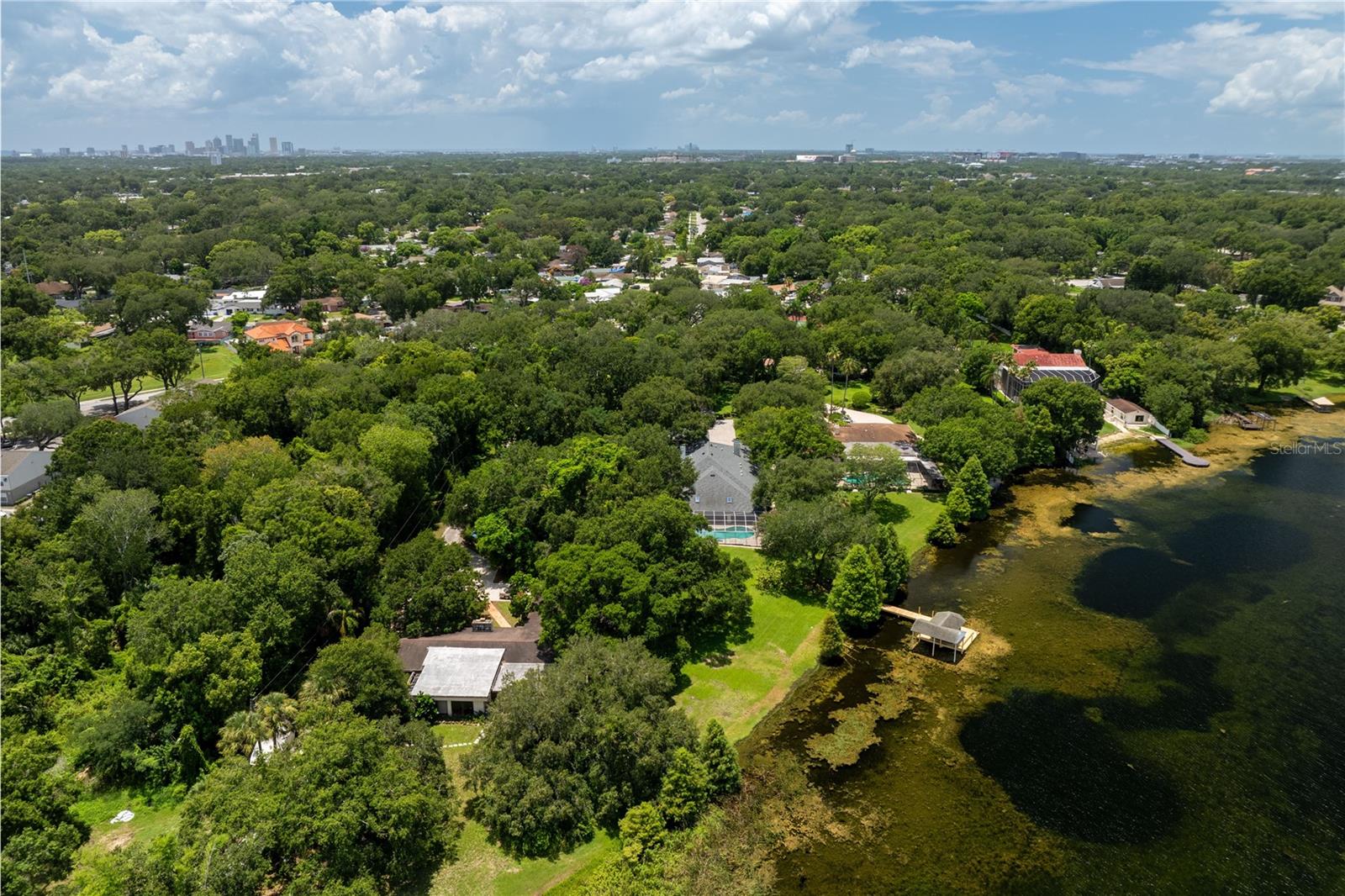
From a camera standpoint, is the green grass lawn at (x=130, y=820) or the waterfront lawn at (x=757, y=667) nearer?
the green grass lawn at (x=130, y=820)

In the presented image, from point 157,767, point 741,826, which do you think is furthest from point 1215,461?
point 157,767

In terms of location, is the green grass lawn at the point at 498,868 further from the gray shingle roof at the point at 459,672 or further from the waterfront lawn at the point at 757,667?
the waterfront lawn at the point at 757,667

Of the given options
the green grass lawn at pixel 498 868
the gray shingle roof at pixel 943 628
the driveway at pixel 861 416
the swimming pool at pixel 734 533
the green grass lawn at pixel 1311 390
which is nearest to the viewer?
the green grass lawn at pixel 498 868

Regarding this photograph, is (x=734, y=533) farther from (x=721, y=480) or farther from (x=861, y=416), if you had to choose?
(x=861, y=416)

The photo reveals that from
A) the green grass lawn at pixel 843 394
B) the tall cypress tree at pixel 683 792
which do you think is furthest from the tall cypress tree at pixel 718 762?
the green grass lawn at pixel 843 394

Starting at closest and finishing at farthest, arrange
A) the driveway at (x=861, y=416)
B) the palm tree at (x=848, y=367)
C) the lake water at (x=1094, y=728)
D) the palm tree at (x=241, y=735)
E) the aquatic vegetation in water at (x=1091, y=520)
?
1. the lake water at (x=1094, y=728)
2. the palm tree at (x=241, y=735)
3. the aquatic vegetation in water at (x=1091, y=520)
4. the driveway at (x=861, y=416)
5. the palm tree at (x=848, y=367)

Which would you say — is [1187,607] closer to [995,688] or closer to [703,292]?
[995,688]

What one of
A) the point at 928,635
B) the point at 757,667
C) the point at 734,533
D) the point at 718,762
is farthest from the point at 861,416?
the point at 718,762
